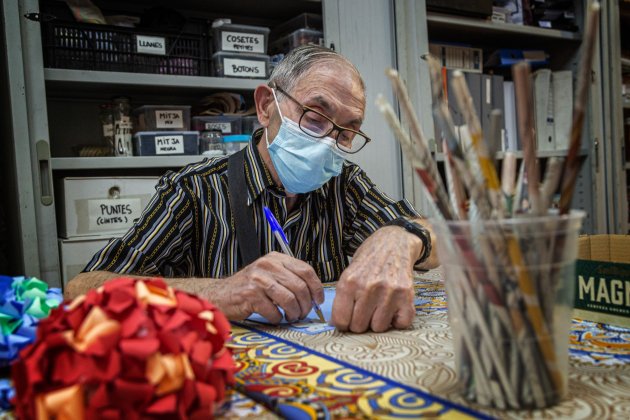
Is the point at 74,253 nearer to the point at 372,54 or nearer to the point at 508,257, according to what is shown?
the point at 372,54

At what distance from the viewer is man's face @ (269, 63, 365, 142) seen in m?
1.24

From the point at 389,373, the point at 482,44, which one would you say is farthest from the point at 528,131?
the point at 482,44

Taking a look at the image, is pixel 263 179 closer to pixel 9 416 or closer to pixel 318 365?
pixel 318 365

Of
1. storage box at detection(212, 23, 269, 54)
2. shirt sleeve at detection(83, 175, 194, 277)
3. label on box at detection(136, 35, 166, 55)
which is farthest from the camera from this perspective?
storage box at detection(212, 23, 269, 54)

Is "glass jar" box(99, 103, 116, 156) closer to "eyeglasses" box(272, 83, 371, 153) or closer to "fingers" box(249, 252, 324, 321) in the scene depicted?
"eyeglasses" box(272, 83, 371, 153)

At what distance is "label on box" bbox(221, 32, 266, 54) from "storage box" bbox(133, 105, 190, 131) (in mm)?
270

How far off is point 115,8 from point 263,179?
111 cm

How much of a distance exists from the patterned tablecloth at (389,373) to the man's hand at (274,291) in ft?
0.10

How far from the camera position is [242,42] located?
1898 millimetres

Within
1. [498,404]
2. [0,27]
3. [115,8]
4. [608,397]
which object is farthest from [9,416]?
[115,8]

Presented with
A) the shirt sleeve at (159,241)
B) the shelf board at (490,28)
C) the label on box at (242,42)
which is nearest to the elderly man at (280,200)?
the shirt sleeve at (159,241)

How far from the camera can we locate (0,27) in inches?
62.6

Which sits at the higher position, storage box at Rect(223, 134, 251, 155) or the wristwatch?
storage box at Rect(223, 134, 251, 155)

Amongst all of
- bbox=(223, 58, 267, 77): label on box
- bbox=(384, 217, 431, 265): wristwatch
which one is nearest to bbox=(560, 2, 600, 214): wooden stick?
bbox=(384, 217, 431, 265): wristwatch
